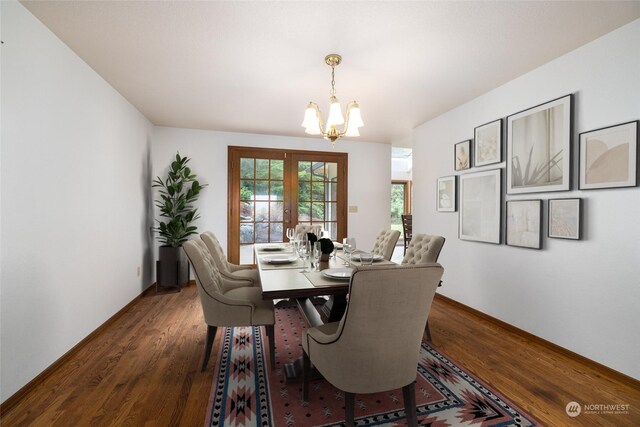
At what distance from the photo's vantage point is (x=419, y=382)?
2043 mm

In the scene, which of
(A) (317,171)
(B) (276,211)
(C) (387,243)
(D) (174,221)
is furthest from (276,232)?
(C) (387,243)

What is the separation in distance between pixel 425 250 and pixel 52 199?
2.94m

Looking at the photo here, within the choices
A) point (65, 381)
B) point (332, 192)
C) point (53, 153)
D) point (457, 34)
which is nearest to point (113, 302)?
point (65, 381)

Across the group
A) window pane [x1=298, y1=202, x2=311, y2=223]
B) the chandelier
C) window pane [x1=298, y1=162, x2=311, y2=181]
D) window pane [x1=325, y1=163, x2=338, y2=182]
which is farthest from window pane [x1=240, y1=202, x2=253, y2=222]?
the chandelier

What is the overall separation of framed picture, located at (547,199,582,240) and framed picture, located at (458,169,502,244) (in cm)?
54

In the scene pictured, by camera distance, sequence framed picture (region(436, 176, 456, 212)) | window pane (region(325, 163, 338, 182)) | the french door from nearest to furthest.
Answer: framed picture (region(436, 176, 456, 212)) → the french door → window pane (region(325, 163, 338, 182))

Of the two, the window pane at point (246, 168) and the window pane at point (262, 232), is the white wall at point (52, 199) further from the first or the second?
the window pane at point (262, 232)

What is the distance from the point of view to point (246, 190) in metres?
4.98

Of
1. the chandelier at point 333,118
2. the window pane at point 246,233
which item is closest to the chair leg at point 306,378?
the chandelier at point 333,118

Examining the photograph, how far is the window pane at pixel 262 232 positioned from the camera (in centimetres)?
502

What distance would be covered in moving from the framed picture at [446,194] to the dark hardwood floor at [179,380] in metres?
1.46

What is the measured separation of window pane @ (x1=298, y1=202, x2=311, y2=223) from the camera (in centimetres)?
519

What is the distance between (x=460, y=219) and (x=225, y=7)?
10.6ft

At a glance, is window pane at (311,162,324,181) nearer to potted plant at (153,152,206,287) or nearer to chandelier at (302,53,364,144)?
potted plant at (153,152,206,287)
